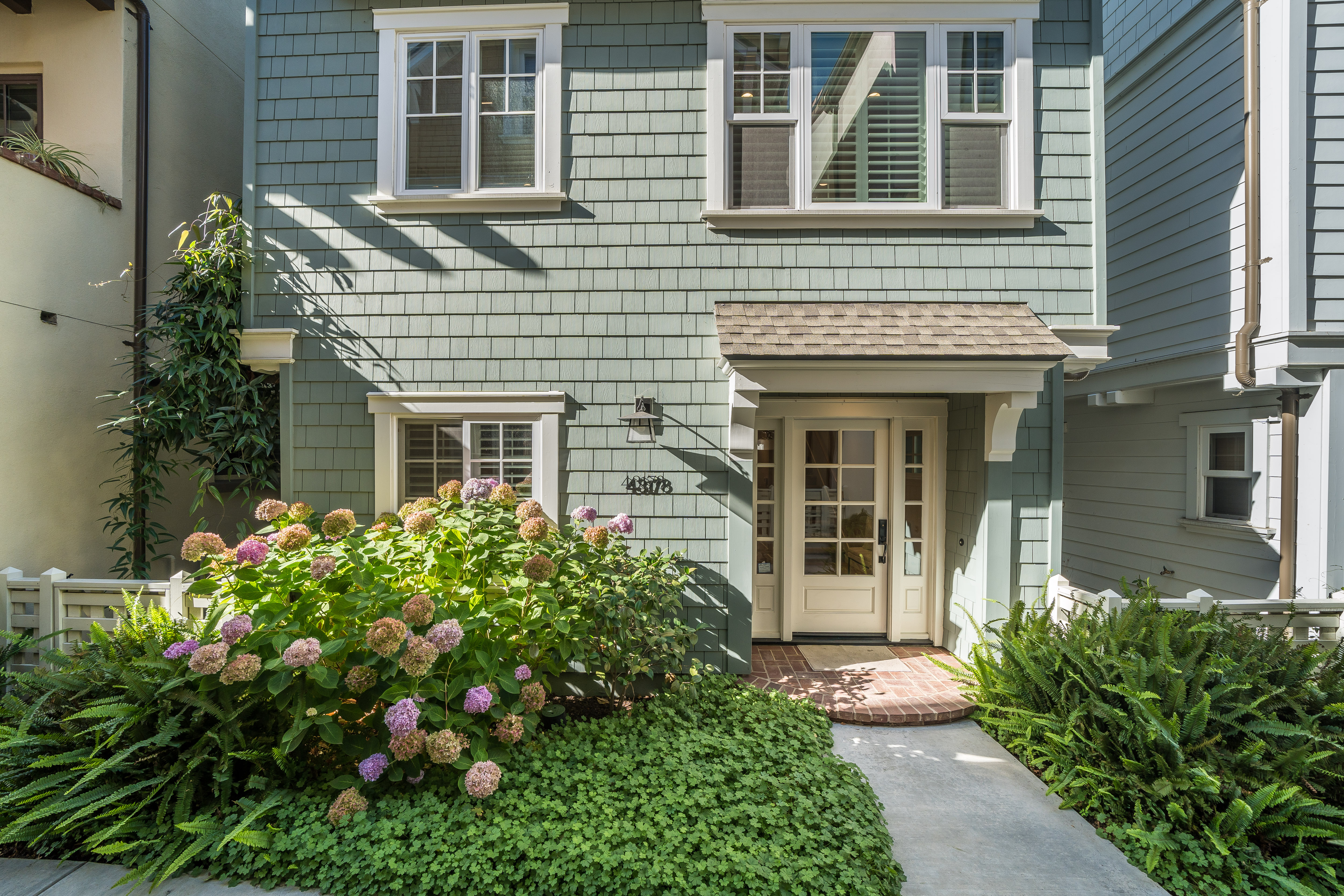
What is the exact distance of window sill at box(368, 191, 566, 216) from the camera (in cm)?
467

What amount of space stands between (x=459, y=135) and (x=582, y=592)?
3.74 meters

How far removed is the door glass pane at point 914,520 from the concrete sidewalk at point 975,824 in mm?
1731

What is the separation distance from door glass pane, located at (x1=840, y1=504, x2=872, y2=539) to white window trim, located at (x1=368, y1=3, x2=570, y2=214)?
360 centimetres

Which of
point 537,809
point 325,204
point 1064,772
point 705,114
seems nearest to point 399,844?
point 537,809

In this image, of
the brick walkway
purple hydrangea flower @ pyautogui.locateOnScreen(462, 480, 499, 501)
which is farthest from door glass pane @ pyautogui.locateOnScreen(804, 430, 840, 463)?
purple hydrangea flower @ pyautogui.locateOnScreen(462, 480, 499, 501)

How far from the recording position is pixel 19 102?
5266 mm

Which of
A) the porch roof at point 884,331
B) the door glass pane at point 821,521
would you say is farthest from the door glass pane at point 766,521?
the porch roof at point 884,331

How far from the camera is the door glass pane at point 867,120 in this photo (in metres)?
4.67

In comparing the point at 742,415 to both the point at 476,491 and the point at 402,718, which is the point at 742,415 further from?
the point at 402,718

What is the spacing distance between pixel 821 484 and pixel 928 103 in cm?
317

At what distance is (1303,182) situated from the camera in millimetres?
4742

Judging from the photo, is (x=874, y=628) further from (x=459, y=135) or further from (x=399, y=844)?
(x=459, y=135)

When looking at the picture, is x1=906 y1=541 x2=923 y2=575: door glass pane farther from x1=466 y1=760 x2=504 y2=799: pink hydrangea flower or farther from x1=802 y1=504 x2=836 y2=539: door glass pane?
x1=466 y1=760 x2=504 y2=799: pink hydrangea flower

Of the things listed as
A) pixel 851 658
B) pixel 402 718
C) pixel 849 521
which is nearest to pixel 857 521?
pixel 849 521
